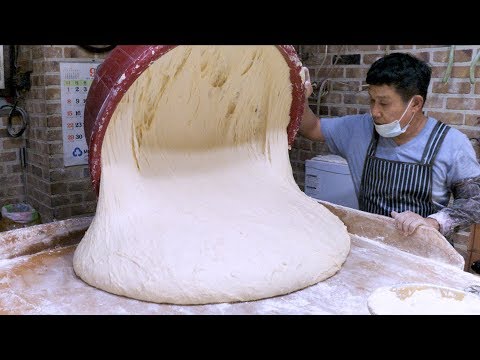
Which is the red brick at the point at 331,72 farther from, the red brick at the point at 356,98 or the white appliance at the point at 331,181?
the white appliance at the point at 331,181

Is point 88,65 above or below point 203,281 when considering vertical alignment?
above

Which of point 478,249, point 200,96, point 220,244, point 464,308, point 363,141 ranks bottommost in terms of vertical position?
point 478,249

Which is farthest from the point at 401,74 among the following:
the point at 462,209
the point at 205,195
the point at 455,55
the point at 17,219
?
the point at 17,219

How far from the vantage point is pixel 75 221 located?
1658 mm

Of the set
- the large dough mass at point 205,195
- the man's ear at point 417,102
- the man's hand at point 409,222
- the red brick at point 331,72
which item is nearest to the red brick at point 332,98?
the red brick at point 331,72

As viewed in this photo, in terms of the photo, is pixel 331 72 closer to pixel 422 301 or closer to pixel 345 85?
pixel 345 85

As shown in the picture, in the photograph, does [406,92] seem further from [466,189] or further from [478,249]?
[478,249]

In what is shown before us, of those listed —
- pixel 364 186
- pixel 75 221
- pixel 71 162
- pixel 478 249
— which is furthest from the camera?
pixel 71 162

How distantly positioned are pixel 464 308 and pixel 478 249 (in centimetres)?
133

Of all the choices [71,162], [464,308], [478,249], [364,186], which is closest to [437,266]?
[464,308]

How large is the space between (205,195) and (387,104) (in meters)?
0.83

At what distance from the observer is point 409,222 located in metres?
1.55

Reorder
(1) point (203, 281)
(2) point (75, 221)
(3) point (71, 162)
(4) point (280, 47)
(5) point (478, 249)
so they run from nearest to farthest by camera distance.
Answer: (1) point (203, 281)
(4) point (280, 47)
(2) point (75, 221)
(5) point (478, 249)
(3) point (71, 162)

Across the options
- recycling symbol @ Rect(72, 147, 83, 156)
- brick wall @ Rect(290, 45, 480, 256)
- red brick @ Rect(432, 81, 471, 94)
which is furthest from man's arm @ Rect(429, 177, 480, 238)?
recycling symbol @ Rect(72, 147, 83, 156)
